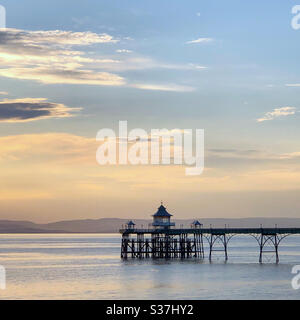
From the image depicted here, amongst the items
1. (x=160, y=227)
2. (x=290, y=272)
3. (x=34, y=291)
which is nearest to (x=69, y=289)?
(x=34, y=291)

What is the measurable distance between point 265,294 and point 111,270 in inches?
1317

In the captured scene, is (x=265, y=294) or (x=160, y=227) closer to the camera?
(x=265, y=294)

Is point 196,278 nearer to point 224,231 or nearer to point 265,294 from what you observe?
point 265,294

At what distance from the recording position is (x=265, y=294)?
6769 centimetres

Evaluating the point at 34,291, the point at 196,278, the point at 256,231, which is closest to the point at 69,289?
the point at 34,291
